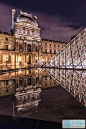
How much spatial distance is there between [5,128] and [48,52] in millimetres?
37584

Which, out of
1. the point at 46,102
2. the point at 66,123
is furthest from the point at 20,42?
the point at 66,123

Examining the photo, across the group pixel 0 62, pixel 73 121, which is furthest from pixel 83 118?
pixel 0 62

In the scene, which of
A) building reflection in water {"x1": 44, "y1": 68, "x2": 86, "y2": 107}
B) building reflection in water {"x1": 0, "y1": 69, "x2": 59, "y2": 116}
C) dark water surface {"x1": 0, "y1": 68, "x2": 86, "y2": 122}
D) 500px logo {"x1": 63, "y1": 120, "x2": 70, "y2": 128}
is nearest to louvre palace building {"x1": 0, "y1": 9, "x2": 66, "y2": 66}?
building reflection in water {"x1": 44, "y1": 68, "x2": 86, "y2": 107}

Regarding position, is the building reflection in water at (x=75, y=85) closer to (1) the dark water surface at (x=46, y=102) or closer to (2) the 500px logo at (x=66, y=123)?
Result: (1) the dark water surface at (x=46, y=102)

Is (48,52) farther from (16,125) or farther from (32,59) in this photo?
(16,125)

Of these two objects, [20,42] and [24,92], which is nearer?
[24,92]

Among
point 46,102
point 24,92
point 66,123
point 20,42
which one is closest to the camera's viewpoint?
point 66,123

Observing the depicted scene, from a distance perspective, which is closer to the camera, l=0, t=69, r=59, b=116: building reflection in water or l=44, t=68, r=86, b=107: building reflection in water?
l=0, t=69, r=59, b=116: building reflection in water

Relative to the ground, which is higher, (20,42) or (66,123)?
(20,42)

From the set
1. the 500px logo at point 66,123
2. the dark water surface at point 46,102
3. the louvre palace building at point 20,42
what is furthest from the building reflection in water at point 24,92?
the louvre palace building at point 20,42

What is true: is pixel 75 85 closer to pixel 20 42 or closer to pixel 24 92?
pixel 24 92

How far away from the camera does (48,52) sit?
125 feet

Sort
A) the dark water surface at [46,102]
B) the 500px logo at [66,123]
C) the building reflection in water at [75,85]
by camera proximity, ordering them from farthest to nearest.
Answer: the building reflection in water at [75,85], the dark water surface at [46,102], the 500px logo at [66,123]

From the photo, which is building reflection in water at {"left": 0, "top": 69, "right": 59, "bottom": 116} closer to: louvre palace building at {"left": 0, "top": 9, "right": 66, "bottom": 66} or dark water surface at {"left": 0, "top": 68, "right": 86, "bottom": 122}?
dark water surface at {"left": 0, "top": 68, "right": 86, "bottom": 122}
